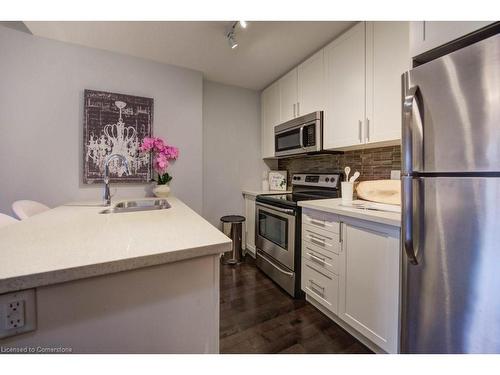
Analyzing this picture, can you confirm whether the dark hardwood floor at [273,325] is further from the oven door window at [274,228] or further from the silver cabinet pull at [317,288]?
the oven door window at [274,228]

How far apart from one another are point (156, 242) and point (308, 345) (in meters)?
1.29

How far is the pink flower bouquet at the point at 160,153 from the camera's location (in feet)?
7.12

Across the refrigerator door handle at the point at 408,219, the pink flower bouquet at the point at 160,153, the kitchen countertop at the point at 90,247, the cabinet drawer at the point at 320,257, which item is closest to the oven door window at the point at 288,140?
the cabinet drawer at the point at 320,257

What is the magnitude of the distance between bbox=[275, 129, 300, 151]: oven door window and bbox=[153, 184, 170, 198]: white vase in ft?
4.50

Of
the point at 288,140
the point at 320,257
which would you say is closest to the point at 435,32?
the point at 320,257

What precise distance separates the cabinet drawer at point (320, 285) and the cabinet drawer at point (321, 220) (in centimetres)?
33

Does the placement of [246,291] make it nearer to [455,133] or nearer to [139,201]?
[139,201]

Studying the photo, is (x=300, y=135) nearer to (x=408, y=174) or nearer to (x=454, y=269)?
(x=408, y=174)

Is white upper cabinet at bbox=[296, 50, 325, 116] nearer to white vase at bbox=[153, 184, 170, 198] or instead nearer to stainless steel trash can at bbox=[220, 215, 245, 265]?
stainless steel trash can at bbox=[220, 215, 245, 265]

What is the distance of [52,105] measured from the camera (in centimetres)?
192

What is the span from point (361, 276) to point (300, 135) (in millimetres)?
1395

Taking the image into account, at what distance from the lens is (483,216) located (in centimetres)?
76

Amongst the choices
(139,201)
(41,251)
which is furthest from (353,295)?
(139,201)

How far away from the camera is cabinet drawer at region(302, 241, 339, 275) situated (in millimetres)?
1593
